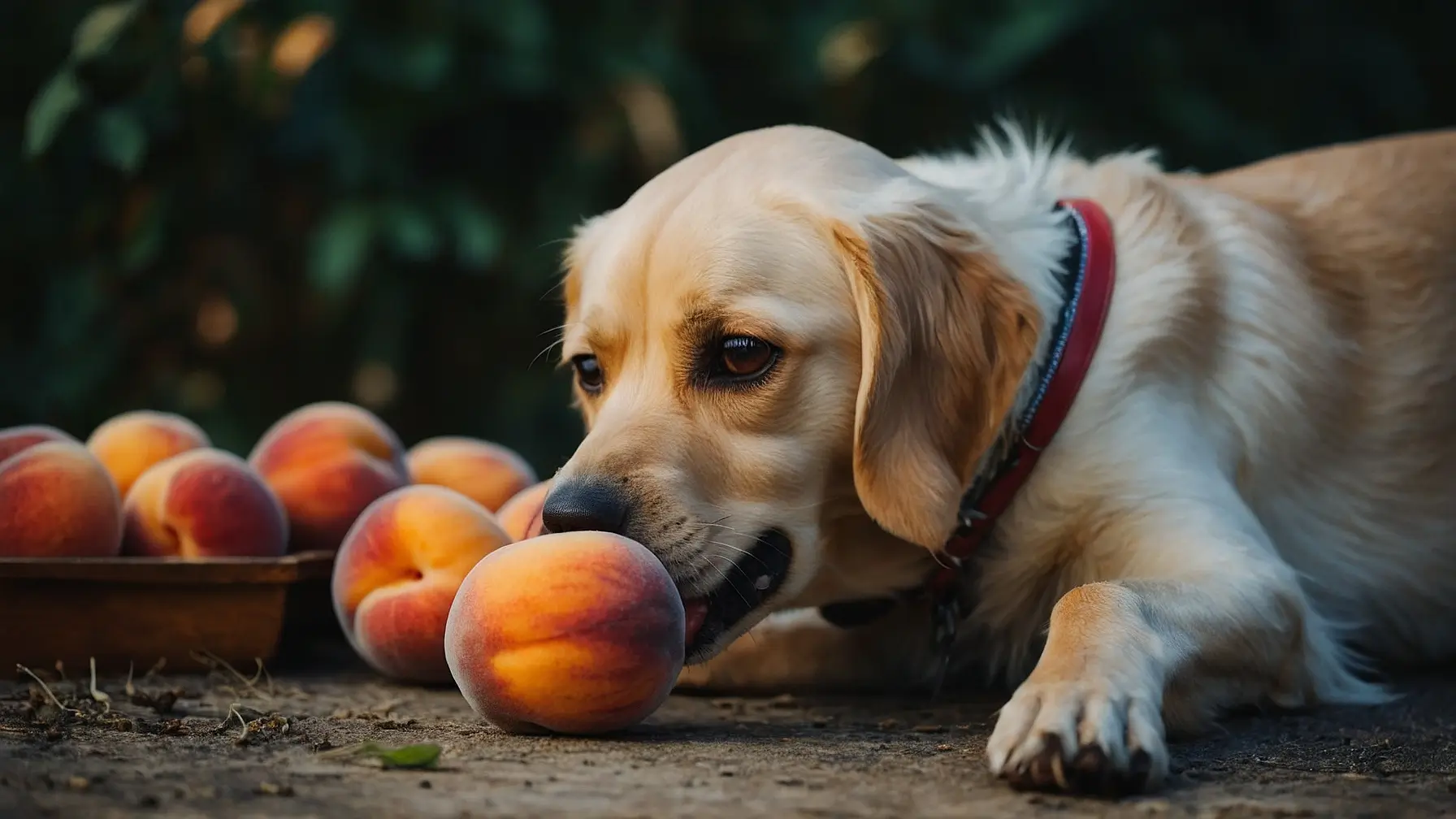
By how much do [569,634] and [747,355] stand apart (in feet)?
2.03

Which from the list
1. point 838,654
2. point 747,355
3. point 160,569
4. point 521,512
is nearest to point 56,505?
point 160,569

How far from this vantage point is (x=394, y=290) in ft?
15.7

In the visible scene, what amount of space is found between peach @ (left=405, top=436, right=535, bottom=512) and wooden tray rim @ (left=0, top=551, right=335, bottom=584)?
0.61 m

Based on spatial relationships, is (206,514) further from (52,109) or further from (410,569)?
(52,109)

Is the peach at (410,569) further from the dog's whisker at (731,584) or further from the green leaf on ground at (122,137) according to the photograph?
the green leaf on ground at (122,137)

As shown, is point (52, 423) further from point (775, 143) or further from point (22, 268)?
point (775, 143)

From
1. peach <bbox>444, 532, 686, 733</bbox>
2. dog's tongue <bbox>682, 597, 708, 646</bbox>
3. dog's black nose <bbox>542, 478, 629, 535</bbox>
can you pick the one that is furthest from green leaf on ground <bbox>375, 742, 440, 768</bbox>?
dog's tongue <bbox>682, 597, 708, 646</bbox>

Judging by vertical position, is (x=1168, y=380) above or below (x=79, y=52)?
below

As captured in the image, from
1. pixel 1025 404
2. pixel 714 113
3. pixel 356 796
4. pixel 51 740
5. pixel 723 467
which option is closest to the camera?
pixel 356 796

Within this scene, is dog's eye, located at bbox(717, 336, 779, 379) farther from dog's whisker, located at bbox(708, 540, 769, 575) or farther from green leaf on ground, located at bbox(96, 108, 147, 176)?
green leaf on ground, located at bbox(96, 108, 147, 176)

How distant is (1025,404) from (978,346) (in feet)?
0.44

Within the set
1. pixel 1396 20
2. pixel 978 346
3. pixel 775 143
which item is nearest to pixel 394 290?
pixel 775 143

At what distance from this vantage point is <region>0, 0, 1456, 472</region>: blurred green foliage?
14.9 ft

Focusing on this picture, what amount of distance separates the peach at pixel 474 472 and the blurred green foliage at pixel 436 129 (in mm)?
1511
